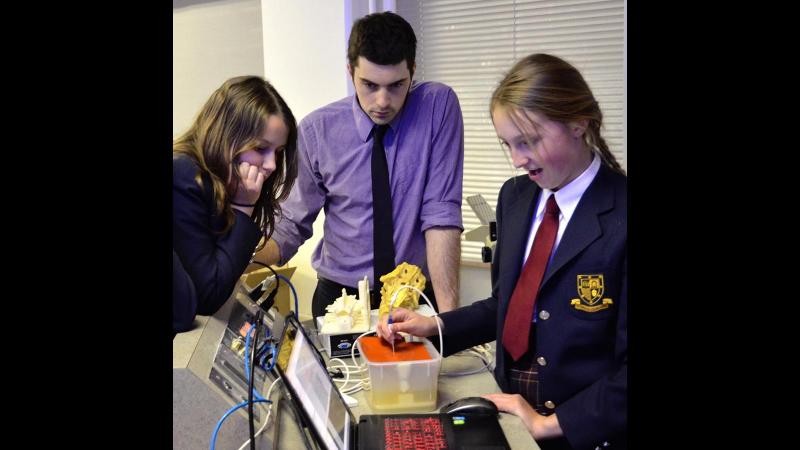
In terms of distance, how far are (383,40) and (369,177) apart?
0.49 meters

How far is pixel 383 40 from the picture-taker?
2.09 m

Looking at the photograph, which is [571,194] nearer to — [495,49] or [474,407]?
[474,407]

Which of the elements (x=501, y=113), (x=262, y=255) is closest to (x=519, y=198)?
(x=501, y=113)

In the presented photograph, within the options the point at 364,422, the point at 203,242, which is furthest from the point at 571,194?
the point at 203,242

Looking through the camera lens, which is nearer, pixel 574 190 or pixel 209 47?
pixel 574 190

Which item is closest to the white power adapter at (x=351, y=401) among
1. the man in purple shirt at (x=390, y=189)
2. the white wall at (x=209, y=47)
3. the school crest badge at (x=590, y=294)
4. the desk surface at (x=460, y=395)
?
the desk surface at (x=460, y=395)

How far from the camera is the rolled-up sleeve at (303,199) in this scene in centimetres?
234

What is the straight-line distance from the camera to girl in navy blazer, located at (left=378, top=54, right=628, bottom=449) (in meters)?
1.34

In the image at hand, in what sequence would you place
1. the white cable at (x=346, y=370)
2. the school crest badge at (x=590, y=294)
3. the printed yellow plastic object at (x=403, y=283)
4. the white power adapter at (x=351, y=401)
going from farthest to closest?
the printed yellow plastic object at (x=403, y=283), the white cable at (x=346, y=370), the white power adapter at (x=351, y=401), the school crest badge at (x=590, y=294)

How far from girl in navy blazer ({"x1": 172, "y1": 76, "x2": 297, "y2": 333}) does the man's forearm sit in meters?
0.79

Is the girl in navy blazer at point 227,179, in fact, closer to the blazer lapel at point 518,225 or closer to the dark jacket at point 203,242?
the dark jacket at point 203,242

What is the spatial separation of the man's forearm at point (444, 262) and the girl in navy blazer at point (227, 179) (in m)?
0.79

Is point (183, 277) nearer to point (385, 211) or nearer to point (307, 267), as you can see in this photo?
point (385, 211)
